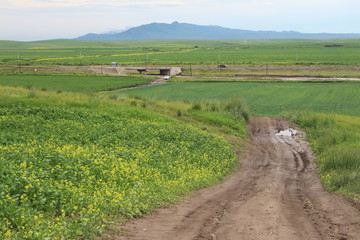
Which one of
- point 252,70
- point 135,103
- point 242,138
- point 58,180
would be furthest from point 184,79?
point 58,180

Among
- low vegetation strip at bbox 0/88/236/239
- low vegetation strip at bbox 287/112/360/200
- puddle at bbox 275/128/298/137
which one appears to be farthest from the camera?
puddle at bbox 275/128/298/137

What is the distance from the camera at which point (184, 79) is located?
77.2 metres

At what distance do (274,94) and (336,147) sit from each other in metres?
31.3

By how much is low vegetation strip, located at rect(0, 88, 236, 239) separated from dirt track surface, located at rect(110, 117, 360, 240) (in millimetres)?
698

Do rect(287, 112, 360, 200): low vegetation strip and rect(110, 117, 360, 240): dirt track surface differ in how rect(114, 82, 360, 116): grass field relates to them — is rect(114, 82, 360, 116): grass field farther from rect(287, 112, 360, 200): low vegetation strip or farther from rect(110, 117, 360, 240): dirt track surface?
rect(110, 117, 360, 240): dirt track surface

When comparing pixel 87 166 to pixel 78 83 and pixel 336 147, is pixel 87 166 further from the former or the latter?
pixel 78 83

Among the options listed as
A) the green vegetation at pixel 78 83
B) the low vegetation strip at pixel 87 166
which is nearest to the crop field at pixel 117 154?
the low vegetation strip at pixel 87 166

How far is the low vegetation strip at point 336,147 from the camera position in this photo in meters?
18.3

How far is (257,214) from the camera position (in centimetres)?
1295

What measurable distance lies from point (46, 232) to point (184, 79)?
69.0 metres

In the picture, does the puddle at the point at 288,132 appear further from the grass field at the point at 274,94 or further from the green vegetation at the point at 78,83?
the green vegetation at the point at 78,83

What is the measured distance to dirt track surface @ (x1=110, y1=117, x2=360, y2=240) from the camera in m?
10.8

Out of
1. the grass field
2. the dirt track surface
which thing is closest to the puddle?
the grass field

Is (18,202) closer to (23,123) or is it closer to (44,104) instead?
(23,123)
